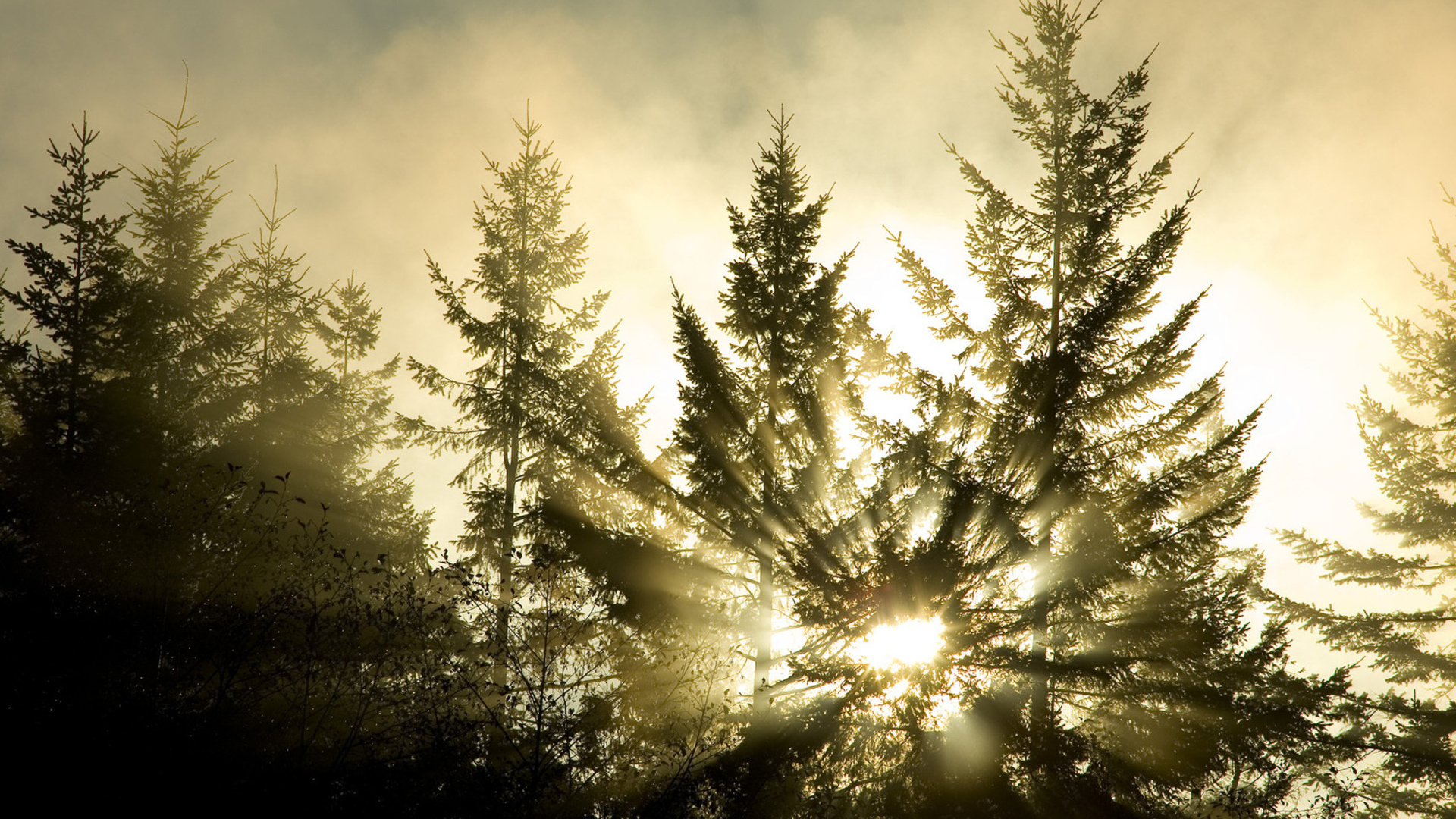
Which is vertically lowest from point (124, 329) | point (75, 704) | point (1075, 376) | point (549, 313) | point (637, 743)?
point (637, 743)

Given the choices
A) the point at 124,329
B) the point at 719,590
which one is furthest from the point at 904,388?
the point at 124,329

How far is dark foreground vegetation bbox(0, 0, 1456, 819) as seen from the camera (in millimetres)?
8641

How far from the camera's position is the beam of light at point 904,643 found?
8.30 metres

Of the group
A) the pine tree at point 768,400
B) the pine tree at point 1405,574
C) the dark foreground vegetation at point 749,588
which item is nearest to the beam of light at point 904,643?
the dark foreground vegetation at point 749,588

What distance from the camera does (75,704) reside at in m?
8.80

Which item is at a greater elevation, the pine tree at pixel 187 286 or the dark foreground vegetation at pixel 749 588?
the pine tree at pixel 187 286

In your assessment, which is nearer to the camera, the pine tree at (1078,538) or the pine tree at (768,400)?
the pine tree at (1078,538)

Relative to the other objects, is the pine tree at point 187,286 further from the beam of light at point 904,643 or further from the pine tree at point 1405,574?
the pine tree at point 1405,574

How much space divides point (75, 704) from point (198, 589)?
2603mm

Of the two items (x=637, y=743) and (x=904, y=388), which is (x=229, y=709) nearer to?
(x=637, y=743)

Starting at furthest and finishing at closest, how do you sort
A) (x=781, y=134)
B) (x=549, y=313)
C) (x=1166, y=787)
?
(x=549, y=313) → (x=781, y=134) → (x=1166, y=787)

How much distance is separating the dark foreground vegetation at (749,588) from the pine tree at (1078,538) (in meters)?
0.06

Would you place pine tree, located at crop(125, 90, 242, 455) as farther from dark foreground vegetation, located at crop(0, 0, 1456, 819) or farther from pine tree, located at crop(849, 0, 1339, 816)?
pine tree, located at crop(849, 0, 1339, 816)

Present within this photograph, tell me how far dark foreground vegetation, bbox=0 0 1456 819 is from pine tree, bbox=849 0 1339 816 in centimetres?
6
